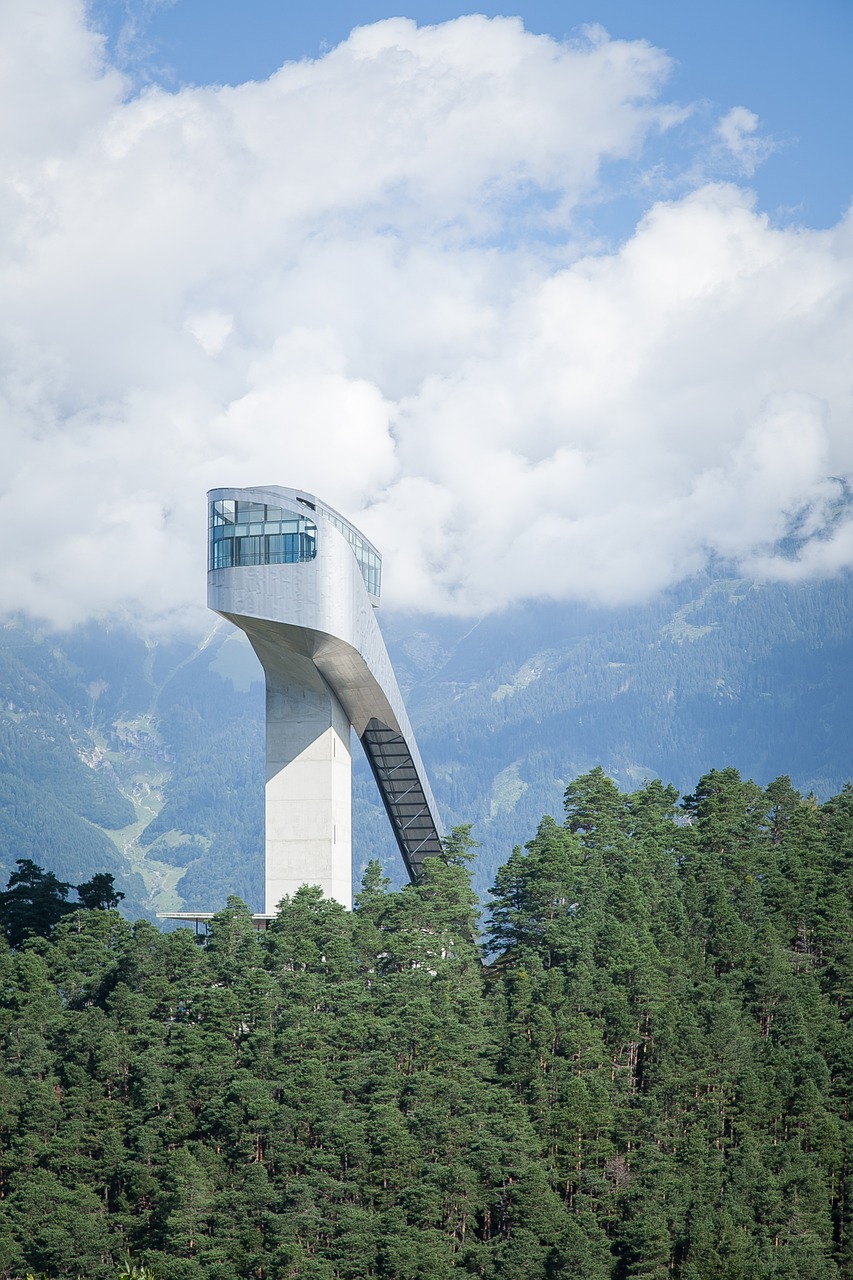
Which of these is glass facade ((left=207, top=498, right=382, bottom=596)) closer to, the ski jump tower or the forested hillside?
the ski jump tower

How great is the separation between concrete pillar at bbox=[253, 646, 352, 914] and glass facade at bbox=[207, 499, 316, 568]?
12.2 feet

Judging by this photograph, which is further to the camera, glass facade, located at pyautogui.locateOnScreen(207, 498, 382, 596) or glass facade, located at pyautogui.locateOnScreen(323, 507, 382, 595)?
glass facade, located at pyautogui.locateOnScreen(323, 507, 382, 595)

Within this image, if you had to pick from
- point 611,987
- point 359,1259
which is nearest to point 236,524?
point 611,987

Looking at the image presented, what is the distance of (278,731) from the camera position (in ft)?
192

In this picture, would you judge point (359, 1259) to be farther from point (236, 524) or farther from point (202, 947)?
point (236, 524)

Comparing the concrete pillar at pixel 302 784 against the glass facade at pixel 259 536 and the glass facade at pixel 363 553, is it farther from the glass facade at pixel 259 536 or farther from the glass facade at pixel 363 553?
the glass facade at pixel 363 553

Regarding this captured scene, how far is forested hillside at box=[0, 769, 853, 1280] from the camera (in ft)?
152

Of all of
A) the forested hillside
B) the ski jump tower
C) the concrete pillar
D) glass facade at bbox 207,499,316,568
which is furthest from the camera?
the concrete pillar

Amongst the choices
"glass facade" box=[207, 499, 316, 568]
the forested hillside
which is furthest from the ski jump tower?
the forested hillside

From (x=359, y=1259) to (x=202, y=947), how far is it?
1468 centimetres

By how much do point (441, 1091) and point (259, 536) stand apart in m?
18.0

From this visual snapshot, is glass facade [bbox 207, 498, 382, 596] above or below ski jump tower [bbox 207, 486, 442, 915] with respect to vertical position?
above

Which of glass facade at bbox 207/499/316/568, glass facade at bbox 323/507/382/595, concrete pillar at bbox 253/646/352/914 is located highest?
glass facade at bbox 323/507/382/595

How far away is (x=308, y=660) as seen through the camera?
187 feet
